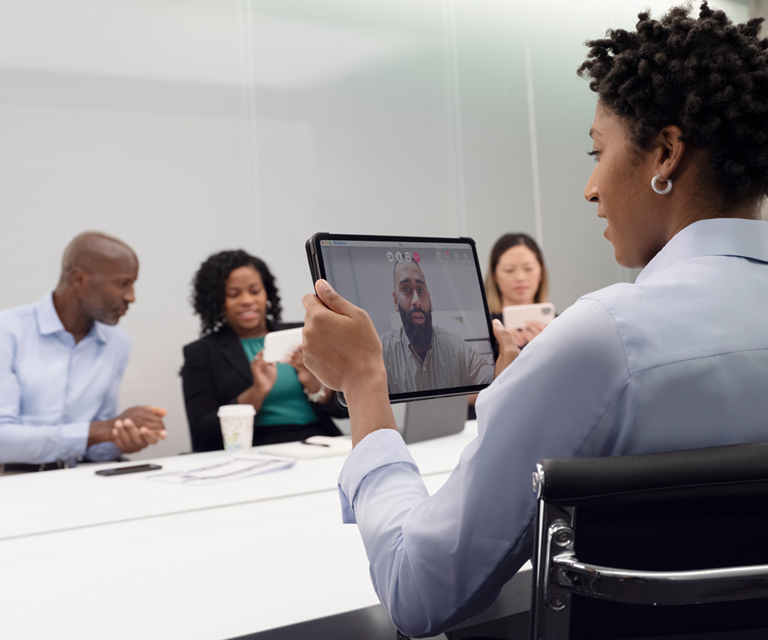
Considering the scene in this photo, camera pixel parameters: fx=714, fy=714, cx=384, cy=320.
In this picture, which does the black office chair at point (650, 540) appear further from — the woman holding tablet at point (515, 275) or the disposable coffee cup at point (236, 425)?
the woman holding tablet at point (515, 275)

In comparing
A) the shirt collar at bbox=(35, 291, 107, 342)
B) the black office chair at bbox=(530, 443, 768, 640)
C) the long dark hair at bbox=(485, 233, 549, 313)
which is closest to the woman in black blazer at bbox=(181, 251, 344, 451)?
the shirt collar at bbox=(35, 291, 107, 342)

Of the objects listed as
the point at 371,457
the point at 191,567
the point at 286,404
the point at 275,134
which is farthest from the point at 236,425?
the point at 275,134

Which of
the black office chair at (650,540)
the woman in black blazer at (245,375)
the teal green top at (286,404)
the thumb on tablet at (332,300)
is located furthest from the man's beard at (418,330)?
the teal green top at (286,404)

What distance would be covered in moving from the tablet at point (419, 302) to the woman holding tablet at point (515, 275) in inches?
86.8

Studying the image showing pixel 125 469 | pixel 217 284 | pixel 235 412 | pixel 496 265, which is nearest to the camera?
pixel 125 469

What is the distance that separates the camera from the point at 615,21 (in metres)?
4.55

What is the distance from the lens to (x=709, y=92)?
27.6 inches

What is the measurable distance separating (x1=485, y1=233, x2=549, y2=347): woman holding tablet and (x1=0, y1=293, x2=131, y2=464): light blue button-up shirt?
176 cm

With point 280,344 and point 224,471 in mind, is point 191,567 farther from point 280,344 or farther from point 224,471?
point 280,344

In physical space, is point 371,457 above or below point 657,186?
below

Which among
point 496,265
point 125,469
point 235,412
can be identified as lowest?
point 125,469

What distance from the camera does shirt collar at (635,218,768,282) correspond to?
0.70m

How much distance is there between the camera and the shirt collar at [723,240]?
70 cm

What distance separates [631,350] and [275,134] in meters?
3.27
